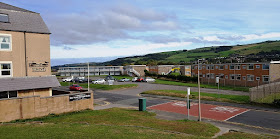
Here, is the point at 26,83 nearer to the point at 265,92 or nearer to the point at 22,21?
the point at 22,21

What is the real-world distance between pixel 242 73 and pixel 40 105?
158 ft

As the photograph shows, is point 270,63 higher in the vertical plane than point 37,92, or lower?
higher

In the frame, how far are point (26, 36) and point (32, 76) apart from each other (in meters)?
4.08

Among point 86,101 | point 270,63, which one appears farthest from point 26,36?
point 270,63

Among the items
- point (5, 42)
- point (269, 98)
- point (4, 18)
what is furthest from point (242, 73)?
point (4, 18)

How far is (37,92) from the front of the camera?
68.1 feet

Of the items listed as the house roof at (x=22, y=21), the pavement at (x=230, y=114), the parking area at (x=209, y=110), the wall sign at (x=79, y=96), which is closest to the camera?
the pavement at (x=230, y=114)

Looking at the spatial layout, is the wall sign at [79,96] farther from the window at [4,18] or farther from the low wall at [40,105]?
the window at [4,18]

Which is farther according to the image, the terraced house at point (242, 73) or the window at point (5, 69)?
the terraced house at point (242, 73)

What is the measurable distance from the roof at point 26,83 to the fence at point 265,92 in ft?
86.4

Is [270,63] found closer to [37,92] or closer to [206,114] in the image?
[206,114]

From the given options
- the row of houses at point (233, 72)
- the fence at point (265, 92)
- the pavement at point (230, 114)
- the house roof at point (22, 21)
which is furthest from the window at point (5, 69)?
the row of houses at point (233, 72)

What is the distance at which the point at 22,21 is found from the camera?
2095cm

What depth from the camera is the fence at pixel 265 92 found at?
27766mm
